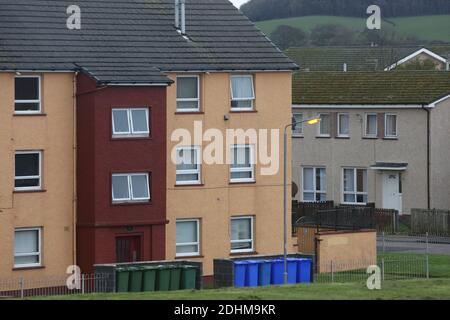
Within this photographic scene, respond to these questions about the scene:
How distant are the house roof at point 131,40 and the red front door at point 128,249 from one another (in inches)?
200

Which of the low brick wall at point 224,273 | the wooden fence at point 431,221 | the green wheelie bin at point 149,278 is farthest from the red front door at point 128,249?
the wooden fence at point 431,221

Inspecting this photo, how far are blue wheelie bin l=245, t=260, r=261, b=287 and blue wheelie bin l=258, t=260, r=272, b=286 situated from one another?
19cm

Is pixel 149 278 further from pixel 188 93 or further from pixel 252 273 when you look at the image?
pixel 188 93

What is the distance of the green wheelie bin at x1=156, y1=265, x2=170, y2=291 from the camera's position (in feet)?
144

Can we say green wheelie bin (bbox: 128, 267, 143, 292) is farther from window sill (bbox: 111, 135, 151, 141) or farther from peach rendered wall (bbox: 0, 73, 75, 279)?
window sill (bbox: 111, 135, 151, 141)

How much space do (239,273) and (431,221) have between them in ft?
69.7

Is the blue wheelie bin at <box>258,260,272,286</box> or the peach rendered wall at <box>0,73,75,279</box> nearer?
the blue wheelie bin at <box>258,260,272,286</box>

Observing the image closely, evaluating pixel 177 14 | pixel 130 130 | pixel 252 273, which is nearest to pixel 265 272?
Answer: pixel 252 273

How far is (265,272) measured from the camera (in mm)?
46000

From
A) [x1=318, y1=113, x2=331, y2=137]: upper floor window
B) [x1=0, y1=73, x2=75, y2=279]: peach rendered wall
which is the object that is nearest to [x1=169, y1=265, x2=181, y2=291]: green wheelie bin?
[x1=0, y1=73, x2=75, y2=279]: peach rendered wall

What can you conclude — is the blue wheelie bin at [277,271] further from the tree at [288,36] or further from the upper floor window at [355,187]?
the tree at [288,36]

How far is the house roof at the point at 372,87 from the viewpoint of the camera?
6788 cm

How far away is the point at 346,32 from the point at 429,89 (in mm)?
57362

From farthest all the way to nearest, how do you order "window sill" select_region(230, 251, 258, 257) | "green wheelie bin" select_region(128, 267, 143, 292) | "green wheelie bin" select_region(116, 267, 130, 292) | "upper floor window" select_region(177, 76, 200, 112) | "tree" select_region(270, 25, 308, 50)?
1. "tree" select_region(270, 25, 308, 50)
2. "window sill" select_region(230, 251, 258, 257)
3. "upper floor window" select_region(177, 76, 200, 112)
4. "green wheelie bin" select_region(128, 267, 143, 292)
5. "green wheelie bin" select_region(116, 267, 130, 292)
